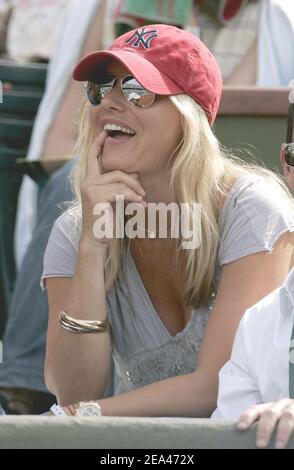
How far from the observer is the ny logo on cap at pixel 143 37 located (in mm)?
2645

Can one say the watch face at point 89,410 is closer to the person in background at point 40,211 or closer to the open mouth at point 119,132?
the open mouth at point 119,132

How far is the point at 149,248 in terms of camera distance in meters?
2.79

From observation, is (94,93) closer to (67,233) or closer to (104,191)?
(104,191)

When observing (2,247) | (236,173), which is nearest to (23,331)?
(2,247)

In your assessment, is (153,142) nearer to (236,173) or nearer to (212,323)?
(236,173)

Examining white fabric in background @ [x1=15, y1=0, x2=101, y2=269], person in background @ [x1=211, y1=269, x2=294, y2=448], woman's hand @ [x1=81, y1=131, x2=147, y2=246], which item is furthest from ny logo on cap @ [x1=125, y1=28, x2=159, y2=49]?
white fabric in background @ [x1=15, y1=0, x2=101, y2=269]

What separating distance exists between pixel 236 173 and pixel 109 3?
2048 millimetres

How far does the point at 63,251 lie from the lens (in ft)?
9.12

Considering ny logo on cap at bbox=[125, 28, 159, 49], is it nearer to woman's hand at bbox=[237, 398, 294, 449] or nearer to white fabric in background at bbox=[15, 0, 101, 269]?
woman's hand at bbox=[237, 398, 294, 449]

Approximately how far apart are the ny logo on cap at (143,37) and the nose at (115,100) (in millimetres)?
108

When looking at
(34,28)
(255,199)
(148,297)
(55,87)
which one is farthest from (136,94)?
(34,28)

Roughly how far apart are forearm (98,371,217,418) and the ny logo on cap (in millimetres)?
781

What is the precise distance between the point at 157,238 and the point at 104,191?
24 centimetres
